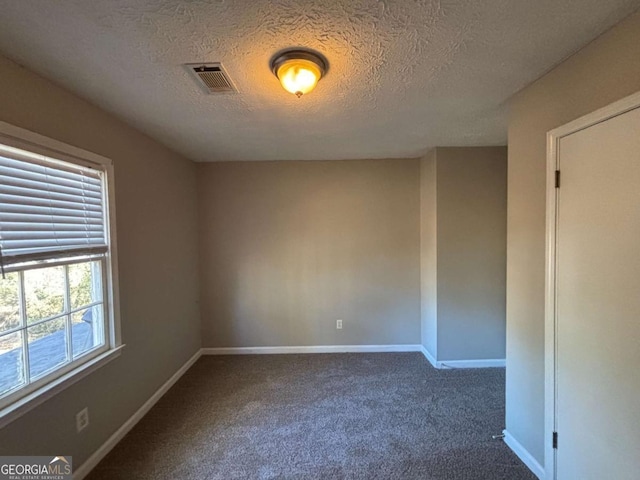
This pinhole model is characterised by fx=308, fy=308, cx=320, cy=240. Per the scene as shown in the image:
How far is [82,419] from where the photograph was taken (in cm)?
190

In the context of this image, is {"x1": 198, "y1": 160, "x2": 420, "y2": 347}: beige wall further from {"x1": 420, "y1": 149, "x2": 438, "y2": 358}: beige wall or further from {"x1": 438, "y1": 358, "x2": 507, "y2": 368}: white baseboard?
{"x1": 438, "y1": 358, "x2": 507, "y2": 368}: white baseboard

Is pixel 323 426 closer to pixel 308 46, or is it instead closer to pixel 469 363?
pixel 469 363

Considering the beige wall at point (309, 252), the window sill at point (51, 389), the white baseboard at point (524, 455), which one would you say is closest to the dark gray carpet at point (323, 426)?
the white baseboard at point (524, 455)

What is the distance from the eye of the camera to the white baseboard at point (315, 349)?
3.85m

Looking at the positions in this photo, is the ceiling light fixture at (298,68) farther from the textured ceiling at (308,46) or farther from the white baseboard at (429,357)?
the white baseboard at (429,357)

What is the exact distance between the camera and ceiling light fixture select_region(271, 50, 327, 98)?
1.47m

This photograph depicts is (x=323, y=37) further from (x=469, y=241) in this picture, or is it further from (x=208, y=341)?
(x=208, y=341)

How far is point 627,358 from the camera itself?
130 cm

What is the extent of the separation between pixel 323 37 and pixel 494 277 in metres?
3.03

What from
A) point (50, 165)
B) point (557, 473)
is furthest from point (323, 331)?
point (50, 165)

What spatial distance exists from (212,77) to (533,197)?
1.99 metres

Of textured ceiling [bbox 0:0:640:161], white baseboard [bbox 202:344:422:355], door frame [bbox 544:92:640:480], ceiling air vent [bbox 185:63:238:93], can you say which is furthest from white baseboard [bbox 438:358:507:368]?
ceiling air vent [bbox 185:63:238:93]

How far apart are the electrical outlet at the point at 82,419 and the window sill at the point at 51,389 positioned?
Result: 0.22 m

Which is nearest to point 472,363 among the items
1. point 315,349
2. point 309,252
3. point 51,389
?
point 315,349
